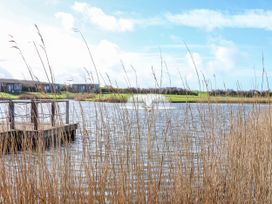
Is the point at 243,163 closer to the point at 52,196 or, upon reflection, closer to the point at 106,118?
the point at 106,118

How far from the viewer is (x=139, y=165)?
10.3 ft

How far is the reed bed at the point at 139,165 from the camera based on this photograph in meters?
2.99

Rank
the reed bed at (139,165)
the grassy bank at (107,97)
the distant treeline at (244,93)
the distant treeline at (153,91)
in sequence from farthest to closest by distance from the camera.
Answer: the distant treeline at (244,93) < the distant treeline at (153,91) < the grassy bank at (107,97) < the reed bed at (139,165)

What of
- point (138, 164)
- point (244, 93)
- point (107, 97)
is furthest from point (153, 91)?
point (244, 93)

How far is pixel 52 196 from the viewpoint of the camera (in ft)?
9.62

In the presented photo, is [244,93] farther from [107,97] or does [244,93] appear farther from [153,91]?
[107,97]

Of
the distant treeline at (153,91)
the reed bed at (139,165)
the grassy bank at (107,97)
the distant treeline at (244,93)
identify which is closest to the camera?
the reed bed at (139,165)

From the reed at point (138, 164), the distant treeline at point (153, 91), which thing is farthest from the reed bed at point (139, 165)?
the distant treeline at point (153, 91)

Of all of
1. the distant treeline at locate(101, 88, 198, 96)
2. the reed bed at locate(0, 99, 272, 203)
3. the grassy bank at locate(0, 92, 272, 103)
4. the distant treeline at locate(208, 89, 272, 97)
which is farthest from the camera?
the distant treeline at locate(208, 89, 272, 97)

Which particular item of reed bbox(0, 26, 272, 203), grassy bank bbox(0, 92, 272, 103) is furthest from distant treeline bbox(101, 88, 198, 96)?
reed bbox(0, 26, 272, 203)

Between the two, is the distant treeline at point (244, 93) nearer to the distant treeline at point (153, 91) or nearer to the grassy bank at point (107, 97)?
the grassy bank at point (107, 97)

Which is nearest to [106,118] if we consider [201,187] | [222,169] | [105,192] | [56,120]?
[56,120]

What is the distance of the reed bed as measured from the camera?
2988 millimetres

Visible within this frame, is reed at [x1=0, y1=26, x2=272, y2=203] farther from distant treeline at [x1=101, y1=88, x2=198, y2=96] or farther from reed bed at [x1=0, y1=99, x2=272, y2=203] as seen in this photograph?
distant treeline at [x1=101, y1=88, x2=198, y2=96]
